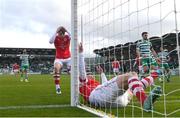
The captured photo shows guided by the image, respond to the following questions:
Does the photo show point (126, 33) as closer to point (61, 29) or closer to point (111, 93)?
point (111, 93)

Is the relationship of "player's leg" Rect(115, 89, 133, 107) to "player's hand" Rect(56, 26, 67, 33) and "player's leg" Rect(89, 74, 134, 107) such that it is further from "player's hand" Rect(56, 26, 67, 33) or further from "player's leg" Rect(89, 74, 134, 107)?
"player's hand" Rect(56, 26, 67, 33)

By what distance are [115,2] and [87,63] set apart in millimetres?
2351

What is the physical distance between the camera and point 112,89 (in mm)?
6289

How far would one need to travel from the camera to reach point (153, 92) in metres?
5.41

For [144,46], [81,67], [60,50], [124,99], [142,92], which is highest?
[60,50]

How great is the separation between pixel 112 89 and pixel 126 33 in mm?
1101

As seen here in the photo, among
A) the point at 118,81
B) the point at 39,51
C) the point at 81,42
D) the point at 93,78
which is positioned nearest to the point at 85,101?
the point at 93,78

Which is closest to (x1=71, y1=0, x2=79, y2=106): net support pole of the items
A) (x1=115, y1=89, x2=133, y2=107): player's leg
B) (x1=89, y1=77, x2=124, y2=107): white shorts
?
(x1=89, y1=77, x2=124, y2=107): white shorts

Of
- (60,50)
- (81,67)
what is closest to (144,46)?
(81,67)

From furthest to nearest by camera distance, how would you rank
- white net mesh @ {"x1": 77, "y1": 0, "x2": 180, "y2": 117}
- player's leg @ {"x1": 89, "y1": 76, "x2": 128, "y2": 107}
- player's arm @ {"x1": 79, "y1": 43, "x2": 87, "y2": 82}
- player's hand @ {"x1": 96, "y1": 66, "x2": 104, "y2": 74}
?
player's arm @ {"x1": 79, "y1": 43, "x2": 87, "y2": 82} → player's hand @ {"x1": 96, "y1": 66, "x2": 104, "y2": 74} → player's leg @ {"x1": 89, "y1": 76, "x2": 128, "y2": 107} → white net mesh @ {"x1": 77, "y1": 0, "x2": 180, "y2": 117}

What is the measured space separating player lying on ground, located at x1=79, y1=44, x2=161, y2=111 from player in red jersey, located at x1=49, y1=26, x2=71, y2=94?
2.65 m

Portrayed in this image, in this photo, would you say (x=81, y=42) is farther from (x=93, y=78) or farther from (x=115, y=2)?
(x=115, y=2)

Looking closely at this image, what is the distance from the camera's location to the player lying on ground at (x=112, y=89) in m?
5.54

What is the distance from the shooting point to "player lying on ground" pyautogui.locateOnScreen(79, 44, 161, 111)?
5539mm
